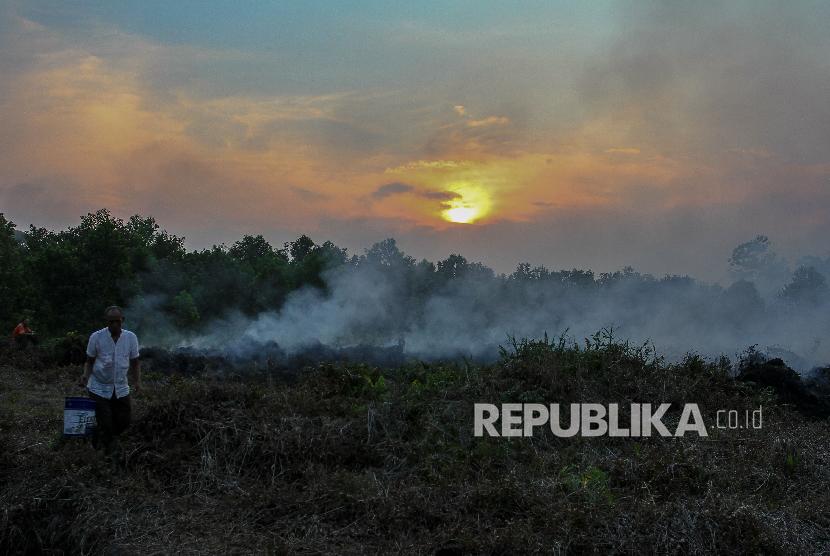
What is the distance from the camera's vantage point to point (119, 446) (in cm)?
680

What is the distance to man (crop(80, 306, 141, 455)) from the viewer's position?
22.2 ft

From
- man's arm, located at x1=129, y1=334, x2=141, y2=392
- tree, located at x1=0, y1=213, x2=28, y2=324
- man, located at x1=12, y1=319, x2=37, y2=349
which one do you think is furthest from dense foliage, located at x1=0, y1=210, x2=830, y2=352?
man's arm, located at x1=129, y1=334, x2=141, y2=392

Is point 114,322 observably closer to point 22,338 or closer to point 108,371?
point 108,371

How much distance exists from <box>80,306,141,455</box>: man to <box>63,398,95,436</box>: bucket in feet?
0.28

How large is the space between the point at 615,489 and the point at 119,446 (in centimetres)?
492

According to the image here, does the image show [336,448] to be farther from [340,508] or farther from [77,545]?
[77,545]

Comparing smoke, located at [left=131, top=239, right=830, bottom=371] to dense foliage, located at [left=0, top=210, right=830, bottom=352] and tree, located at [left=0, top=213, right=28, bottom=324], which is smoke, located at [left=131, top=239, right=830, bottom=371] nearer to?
dense foliage, located at [left=0, top=210, right=830, bottom=352]

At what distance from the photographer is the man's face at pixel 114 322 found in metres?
6.75

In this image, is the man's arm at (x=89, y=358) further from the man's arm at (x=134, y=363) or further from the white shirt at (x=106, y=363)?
the man's arm at (x=134, y=363)

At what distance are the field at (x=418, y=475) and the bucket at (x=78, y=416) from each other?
15 cm

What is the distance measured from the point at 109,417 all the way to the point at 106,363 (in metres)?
0.57

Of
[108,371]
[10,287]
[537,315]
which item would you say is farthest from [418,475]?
[10,287]

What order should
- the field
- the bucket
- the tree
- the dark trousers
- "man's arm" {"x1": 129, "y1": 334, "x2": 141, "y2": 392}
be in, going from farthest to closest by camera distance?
the tree < "man's arm" {"x1": 129, "y1": 334, "x2": 141, "y2": 392} < the dark trousers < the bucket < the field

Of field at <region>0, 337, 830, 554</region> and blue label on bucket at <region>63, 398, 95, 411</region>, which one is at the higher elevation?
blue label on bucket at <region>63, 398, 95, 411</region>
